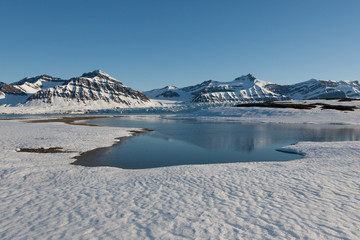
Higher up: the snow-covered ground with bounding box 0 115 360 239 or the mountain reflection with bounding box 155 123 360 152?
the snow-covered ground with bounding box 0 115 360 239

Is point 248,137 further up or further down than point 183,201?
further down

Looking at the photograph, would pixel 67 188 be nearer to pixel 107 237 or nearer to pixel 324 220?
pixel 107 237

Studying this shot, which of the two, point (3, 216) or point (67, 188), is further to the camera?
point (67, 188)

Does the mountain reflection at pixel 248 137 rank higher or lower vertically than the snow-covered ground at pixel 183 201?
lower

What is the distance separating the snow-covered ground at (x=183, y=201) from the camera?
7457 mm

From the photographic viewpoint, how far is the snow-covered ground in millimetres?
7457

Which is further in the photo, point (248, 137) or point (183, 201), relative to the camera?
point (248, 137)

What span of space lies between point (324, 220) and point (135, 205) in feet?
25.1

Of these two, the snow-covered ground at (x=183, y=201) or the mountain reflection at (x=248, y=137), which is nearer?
the snow-covered ground at (x=183, y=201)

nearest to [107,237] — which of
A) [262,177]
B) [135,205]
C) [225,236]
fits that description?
[135,205]

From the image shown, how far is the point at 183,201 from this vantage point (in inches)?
395

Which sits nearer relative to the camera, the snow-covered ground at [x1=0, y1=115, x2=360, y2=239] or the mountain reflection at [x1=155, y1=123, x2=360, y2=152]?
the snow-covered ground at [x1=0, y1=115, x2=360, y2=239]

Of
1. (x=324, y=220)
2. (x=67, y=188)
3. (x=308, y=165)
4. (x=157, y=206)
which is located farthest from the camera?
(x=308, y=165)

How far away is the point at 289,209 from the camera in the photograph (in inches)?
352
